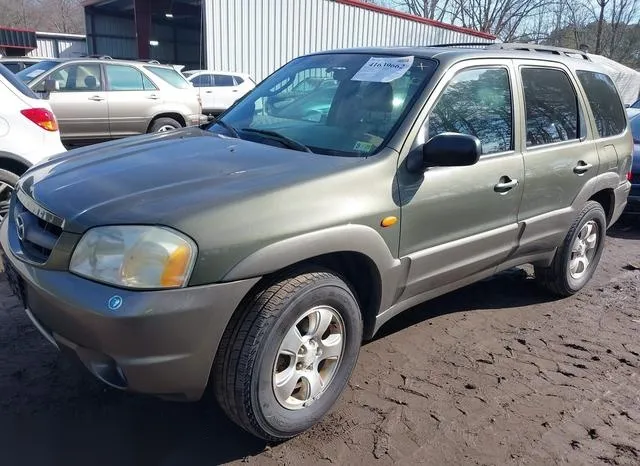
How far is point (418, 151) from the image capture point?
282 centimetres

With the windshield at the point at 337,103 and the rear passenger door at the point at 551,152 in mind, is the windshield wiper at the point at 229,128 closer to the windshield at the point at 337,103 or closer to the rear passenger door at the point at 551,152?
the windshield at the point at 337,103

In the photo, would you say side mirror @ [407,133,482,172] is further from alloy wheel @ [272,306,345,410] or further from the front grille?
the front grille

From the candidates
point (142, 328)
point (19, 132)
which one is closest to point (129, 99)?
point (19, 132)

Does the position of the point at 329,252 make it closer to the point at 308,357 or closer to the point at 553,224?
the point at 308,357

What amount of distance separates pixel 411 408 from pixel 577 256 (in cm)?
232

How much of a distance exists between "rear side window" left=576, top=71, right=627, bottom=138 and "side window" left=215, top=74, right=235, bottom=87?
38.8ft

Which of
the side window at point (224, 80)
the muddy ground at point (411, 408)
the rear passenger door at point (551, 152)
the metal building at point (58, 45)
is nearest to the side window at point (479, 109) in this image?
the rear passenger door at point (551, 152)

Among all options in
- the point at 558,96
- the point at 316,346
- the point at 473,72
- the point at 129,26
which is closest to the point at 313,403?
the point at 316,346

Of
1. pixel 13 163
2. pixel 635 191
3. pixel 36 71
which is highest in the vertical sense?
pixel 36 71

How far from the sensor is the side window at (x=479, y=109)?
3.08 metres

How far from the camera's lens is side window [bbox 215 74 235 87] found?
585 inches

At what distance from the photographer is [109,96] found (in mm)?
9195

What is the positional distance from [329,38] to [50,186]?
16.2 meters

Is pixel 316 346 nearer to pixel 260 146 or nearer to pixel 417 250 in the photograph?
pixel 417 250
